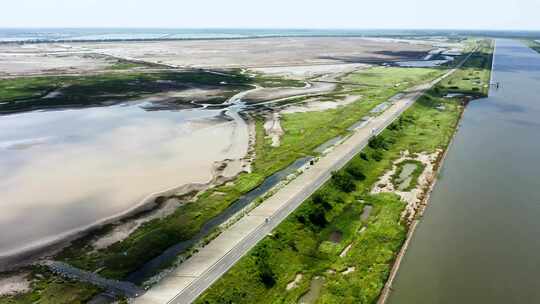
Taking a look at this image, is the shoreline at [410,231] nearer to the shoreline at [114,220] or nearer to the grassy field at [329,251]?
the grassy field at [329,251]

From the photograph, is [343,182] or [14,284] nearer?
[14,284]

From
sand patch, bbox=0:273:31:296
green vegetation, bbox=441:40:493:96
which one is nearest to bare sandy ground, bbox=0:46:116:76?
green vegetation, bbox=441:40:493:96

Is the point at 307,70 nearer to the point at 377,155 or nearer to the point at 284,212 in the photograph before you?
the point at 377,155

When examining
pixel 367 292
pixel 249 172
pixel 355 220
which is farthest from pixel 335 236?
pixel 249 172

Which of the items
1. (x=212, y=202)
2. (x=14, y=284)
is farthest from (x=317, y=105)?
(x=14, y=284)

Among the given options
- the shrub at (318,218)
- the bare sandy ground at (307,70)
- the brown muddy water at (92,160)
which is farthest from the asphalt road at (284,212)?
the bare sandy ground at (307,70)

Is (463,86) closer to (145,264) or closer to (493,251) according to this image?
(493,251)
